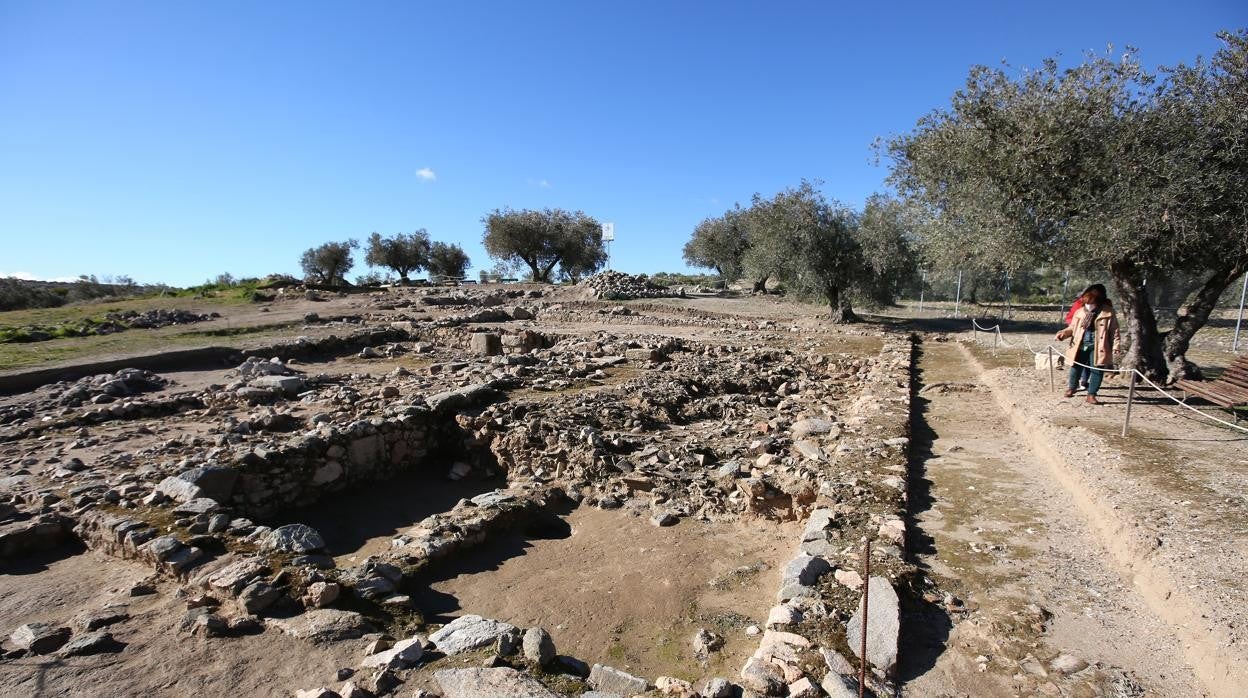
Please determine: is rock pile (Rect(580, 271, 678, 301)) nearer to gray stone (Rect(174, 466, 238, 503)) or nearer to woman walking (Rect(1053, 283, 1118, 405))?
woman walking (Rect(1053, 283, 1118, 405))

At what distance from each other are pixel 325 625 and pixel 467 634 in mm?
997

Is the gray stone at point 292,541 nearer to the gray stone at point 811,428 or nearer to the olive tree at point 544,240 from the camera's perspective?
the gray stone at point 811,428

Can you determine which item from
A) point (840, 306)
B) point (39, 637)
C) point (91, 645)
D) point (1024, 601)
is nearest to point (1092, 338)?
point (1024, 601)

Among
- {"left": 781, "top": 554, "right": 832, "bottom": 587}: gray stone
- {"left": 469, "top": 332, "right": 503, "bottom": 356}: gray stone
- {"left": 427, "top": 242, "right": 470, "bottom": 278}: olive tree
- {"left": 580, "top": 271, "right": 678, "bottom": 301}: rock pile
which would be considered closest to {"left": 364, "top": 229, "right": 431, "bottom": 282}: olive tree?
Answer: {"left": 427, "top": 242, "right": 470, "bottom": 278}: olive tree

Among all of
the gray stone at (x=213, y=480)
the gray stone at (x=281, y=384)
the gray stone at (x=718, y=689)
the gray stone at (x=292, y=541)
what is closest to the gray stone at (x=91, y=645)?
the gray stone at (x=292, y=541)

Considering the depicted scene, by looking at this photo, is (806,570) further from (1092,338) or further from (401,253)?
(401,253)

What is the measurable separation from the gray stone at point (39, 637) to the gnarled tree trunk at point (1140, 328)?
13749 mm

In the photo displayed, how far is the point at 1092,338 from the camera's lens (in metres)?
9.35

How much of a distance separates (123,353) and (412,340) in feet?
25.2

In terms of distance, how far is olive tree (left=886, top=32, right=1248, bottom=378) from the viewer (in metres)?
8.23

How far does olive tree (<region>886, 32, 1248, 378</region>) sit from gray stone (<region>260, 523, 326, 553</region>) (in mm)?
11097

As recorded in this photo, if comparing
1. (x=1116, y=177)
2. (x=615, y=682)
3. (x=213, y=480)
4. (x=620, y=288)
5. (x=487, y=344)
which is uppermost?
(x=1116, y=177)

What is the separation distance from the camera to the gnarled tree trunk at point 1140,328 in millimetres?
9961

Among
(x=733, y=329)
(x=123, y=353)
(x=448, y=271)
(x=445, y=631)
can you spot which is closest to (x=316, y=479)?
(x=445, y=631)
